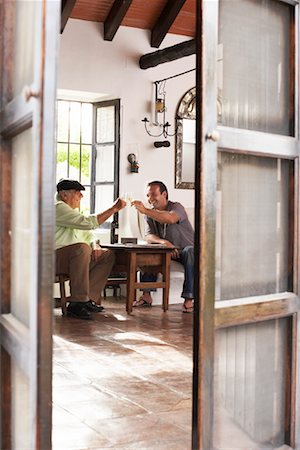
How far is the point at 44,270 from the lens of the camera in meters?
1.93

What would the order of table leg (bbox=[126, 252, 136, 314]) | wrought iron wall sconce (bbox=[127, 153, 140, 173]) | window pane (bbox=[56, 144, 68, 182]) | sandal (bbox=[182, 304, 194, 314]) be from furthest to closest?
window pane (bbox=[56, 144, 68, 182])
wrought iron wall sconce (bbox=[127, 153, 140, 173])
sandal (bbox=[182, 304, 194, 314])
table leg (bbox=[126, 252, 136, 314])

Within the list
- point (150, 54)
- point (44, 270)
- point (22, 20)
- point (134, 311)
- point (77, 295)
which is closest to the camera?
point (44, 270)

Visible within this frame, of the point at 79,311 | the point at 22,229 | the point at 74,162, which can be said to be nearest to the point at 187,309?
the point at 79,311

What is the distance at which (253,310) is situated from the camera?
249cm

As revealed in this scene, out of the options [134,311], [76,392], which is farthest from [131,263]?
[76,392]

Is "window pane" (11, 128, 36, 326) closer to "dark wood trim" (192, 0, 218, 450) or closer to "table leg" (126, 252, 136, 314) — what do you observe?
"dark wood trim" (192, 0, 218, 450)

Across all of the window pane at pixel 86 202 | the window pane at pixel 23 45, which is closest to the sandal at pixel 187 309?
the window pane at pixel 86 202

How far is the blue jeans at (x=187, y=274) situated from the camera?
23.3 ft

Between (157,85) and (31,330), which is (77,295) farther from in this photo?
(31,330)

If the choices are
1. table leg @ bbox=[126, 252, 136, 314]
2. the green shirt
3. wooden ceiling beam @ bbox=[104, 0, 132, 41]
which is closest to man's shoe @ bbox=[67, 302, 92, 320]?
table leg @ bbox=[126, 252, 136, 314]

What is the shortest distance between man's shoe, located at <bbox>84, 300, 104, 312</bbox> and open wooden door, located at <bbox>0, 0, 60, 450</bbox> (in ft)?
14.1

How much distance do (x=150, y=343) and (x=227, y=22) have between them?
10.4 ft

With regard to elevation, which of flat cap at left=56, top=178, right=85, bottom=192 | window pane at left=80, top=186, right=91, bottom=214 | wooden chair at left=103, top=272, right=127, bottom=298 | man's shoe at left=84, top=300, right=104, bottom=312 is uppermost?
flat cap at left=56, top=178, right=85, bottom=192

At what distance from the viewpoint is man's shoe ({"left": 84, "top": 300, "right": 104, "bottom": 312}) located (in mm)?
6516
